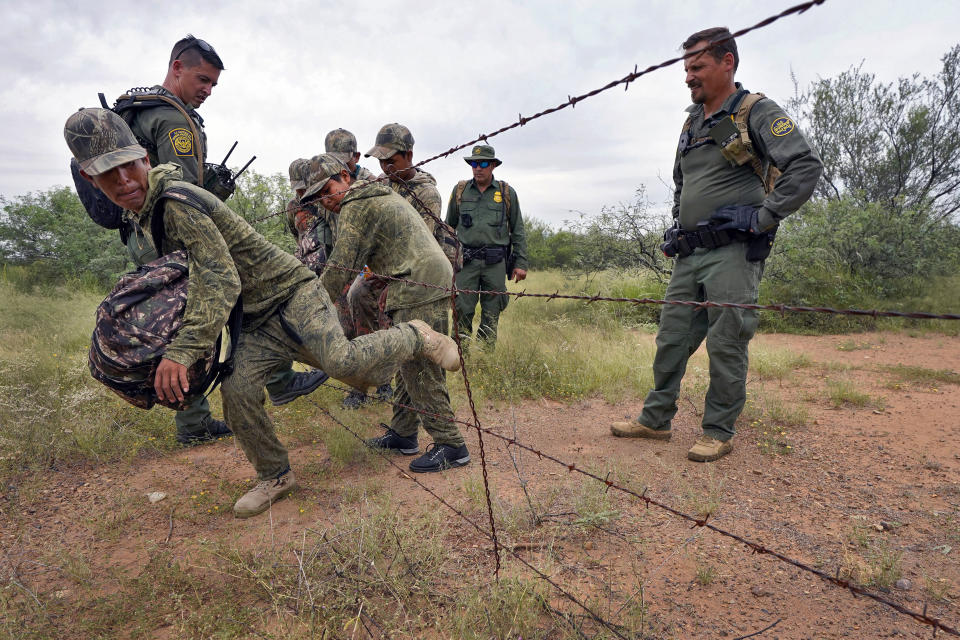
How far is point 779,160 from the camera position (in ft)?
8.98

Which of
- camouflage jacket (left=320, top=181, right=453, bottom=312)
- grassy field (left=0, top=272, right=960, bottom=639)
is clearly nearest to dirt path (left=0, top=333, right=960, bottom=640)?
grassy field (left=0, top=272, right=960, bottom=639)

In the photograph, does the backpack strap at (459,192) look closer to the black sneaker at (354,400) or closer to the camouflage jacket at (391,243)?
the black sneaker at (354,400)

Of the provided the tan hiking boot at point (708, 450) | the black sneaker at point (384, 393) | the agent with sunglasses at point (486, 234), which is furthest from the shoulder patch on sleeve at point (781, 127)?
the black sneaker at point (384, 393)

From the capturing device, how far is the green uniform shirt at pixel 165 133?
3078 millimetres

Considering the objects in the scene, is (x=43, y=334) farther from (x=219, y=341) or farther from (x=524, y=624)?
(x=524, y=624)

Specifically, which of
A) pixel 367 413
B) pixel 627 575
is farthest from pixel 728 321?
pixel 367 413

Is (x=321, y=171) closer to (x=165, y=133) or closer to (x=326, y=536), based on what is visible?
(x=165, y=133)

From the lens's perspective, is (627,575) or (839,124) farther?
(839,124)

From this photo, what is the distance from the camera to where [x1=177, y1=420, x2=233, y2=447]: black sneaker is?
11.8 ft

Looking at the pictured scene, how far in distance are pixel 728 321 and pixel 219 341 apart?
2715 mm

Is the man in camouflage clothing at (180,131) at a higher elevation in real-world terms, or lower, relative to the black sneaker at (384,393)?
higher

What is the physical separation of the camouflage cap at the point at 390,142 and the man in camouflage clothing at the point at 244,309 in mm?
1330

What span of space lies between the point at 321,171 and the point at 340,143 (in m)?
1.48

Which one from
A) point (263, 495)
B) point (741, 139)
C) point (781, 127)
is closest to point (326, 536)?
point (263, 495)
